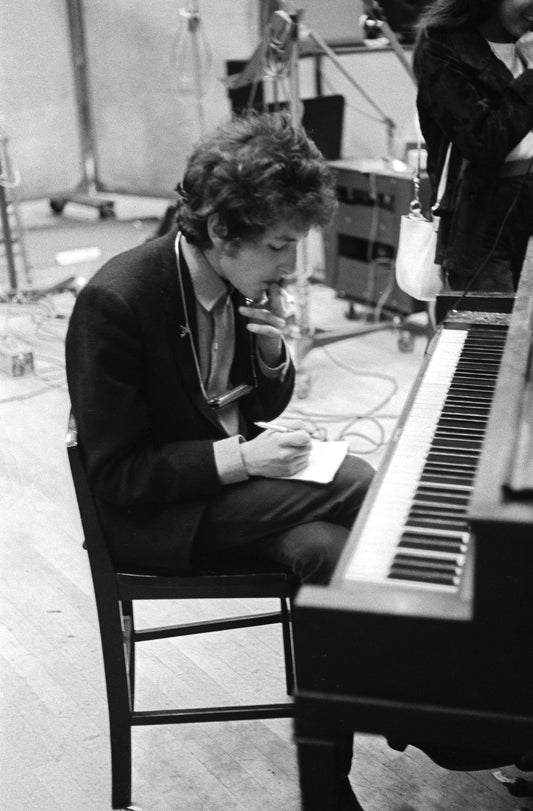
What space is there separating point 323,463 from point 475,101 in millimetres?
991

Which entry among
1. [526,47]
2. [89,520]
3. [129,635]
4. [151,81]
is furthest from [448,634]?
[151,81]

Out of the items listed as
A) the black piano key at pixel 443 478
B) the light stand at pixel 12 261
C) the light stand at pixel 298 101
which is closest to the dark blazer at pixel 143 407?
the black piano key at pixel 443 478

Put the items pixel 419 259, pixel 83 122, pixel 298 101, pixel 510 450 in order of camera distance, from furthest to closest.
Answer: pixel 83 122 < pixel 298 101 < pixel 419 259 < pixel 510 450

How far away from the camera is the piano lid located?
935 mm

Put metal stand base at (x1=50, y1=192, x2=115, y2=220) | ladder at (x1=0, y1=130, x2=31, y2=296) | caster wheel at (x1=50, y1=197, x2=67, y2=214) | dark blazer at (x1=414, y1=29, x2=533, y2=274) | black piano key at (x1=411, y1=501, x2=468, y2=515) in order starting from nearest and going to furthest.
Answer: black piano key at (x1=411, y1=501, x2=468, y2=515), dark blazer at (x1=414, y1=29, x2=533, y2=274), ladder at (x1=0, y1=130, x2=31, y2=296), metal stand base at (x1=50, y1=192, x2=115, y2=220), caster wheel at (x1=50, y1=197, x2=67, y2=214)

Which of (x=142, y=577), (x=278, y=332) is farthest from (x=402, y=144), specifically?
(x=142, y=577)

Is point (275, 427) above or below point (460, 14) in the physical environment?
below

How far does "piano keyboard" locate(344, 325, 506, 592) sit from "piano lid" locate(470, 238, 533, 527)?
14 cm

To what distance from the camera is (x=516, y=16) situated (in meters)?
2.23

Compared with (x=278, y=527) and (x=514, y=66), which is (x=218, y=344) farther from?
(x=514, y=66)

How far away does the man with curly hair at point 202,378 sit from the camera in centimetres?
151

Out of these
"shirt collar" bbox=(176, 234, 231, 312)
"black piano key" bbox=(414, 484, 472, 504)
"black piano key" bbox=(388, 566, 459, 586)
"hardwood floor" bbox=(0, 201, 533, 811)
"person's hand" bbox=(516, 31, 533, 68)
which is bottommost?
"hardwood floor" bbox=(0, 201, 533, 811)

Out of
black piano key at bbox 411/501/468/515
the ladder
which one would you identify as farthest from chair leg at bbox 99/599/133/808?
the ladder

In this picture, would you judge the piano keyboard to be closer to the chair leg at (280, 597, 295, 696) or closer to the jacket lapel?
the jacket lapel
